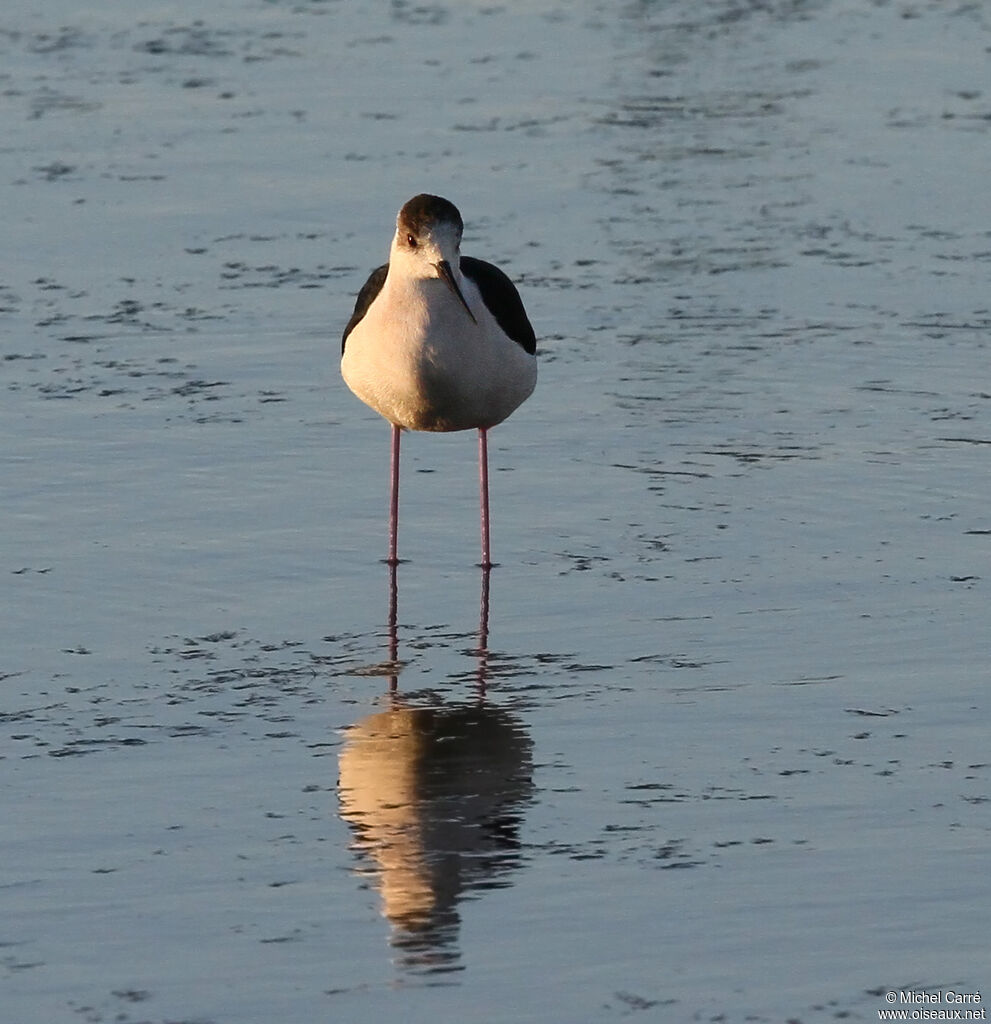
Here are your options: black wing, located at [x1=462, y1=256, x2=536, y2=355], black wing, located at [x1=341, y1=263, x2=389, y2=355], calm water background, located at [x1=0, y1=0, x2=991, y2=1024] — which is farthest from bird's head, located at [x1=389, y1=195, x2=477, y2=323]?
calm water background, located at [x1=0, y1=0, x2=991, y2=1024]

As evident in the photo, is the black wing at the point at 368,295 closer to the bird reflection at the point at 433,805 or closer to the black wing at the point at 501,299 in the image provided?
the black wing at the point at 501,299

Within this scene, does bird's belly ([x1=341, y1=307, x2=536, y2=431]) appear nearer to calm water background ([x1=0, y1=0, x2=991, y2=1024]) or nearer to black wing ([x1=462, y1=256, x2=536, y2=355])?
black wing ([x1=462, y1=256, x2=536, y2=355])

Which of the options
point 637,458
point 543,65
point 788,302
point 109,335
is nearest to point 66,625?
point 637,458

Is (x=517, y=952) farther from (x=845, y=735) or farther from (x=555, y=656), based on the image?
(x=555, y=656)

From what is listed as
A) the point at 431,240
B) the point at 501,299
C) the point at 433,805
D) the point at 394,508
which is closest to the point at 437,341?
the point at 431,240

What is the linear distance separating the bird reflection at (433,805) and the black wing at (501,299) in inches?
74.6

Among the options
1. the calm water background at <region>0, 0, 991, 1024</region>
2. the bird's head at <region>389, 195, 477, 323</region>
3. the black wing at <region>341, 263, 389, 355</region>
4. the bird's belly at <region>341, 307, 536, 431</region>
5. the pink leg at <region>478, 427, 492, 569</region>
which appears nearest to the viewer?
the calm water background at <region>0, 0, 991, 1024</region>

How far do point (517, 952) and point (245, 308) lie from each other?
7382 millimetres

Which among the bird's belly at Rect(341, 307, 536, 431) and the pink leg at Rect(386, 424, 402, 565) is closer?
the bird's belly at Rect(341, 307, 536, 431)

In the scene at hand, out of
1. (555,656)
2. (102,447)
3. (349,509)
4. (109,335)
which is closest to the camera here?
(555,656)

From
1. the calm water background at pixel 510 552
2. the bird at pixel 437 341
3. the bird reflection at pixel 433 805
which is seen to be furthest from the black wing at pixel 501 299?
the bird reflection at pixel 433 805

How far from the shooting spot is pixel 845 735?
717 cm

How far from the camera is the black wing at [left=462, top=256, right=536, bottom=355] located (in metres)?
9.29

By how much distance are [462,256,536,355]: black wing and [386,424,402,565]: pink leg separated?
0.65 meters
